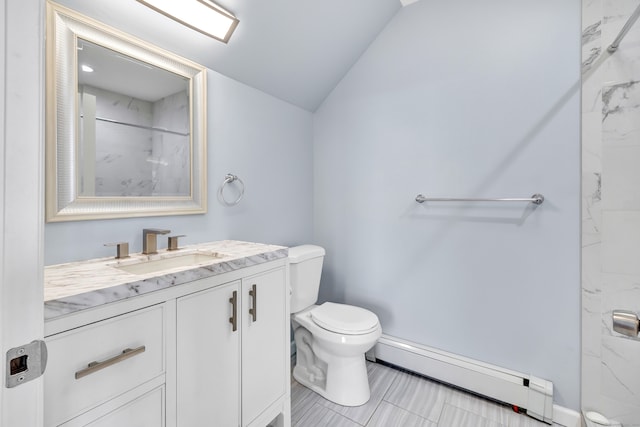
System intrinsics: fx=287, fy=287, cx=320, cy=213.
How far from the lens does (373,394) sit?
175cm

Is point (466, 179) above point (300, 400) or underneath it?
above

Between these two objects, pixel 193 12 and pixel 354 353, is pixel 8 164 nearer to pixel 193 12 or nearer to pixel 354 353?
pixel 193 12

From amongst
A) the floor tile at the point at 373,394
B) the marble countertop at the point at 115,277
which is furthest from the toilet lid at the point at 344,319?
the marble countertop at the point at 115,277

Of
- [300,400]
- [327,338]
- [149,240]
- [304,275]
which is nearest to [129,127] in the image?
[149,240]

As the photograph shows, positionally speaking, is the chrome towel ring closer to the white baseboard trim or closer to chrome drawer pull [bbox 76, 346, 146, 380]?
chrome drawer pull [bbox 76, 346, 146, 380]

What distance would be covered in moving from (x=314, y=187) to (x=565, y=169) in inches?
63.6

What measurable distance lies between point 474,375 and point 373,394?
0.61 meters

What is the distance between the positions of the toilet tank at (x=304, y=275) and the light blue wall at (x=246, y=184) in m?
0.28

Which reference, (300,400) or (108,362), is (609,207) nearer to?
(300,400)

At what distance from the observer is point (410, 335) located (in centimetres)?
199

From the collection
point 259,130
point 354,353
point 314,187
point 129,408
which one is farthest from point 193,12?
point 354,353

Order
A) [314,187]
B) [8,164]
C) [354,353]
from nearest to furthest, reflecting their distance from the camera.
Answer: [8,164], [354,353], [314,187]

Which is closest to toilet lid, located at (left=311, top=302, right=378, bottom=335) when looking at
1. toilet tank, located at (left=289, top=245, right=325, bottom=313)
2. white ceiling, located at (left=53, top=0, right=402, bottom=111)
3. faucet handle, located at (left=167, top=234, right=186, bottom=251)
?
toilet tank, located at (left=289, top=245, right=325, bottom=313)

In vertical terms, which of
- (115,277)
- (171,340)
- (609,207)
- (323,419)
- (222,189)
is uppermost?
(222,189)
